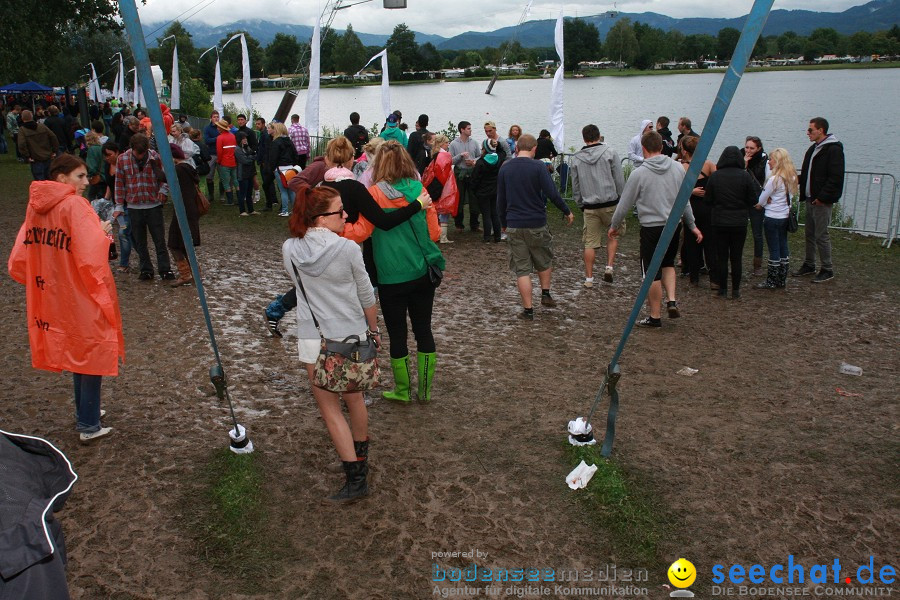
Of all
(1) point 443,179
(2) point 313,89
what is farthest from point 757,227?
(2) point 313,89

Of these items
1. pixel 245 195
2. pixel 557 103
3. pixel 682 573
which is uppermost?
pixel 557 103

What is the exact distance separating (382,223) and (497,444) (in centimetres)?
170

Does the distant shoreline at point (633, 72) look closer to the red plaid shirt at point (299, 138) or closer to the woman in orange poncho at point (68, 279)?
the red plaid shirt at point (299, 138)

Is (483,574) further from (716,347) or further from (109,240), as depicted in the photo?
(716,347)

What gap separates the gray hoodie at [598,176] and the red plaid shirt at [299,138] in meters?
7.34

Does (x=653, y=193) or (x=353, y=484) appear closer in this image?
(x=353, y=484)

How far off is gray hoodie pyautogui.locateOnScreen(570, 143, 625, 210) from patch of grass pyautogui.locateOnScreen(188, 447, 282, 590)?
559 cm

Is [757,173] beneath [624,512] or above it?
above

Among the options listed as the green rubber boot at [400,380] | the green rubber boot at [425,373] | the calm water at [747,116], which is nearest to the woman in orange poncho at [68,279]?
the green rubber boot at [400,380]

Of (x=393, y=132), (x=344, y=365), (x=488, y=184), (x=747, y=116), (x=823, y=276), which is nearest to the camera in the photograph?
(x=344, y=365)

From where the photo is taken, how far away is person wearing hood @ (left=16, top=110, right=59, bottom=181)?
16938 millimetres

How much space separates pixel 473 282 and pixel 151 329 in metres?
3.97

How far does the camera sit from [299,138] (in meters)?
14.9

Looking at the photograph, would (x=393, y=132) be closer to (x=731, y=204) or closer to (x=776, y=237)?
(x=731, y=204)
